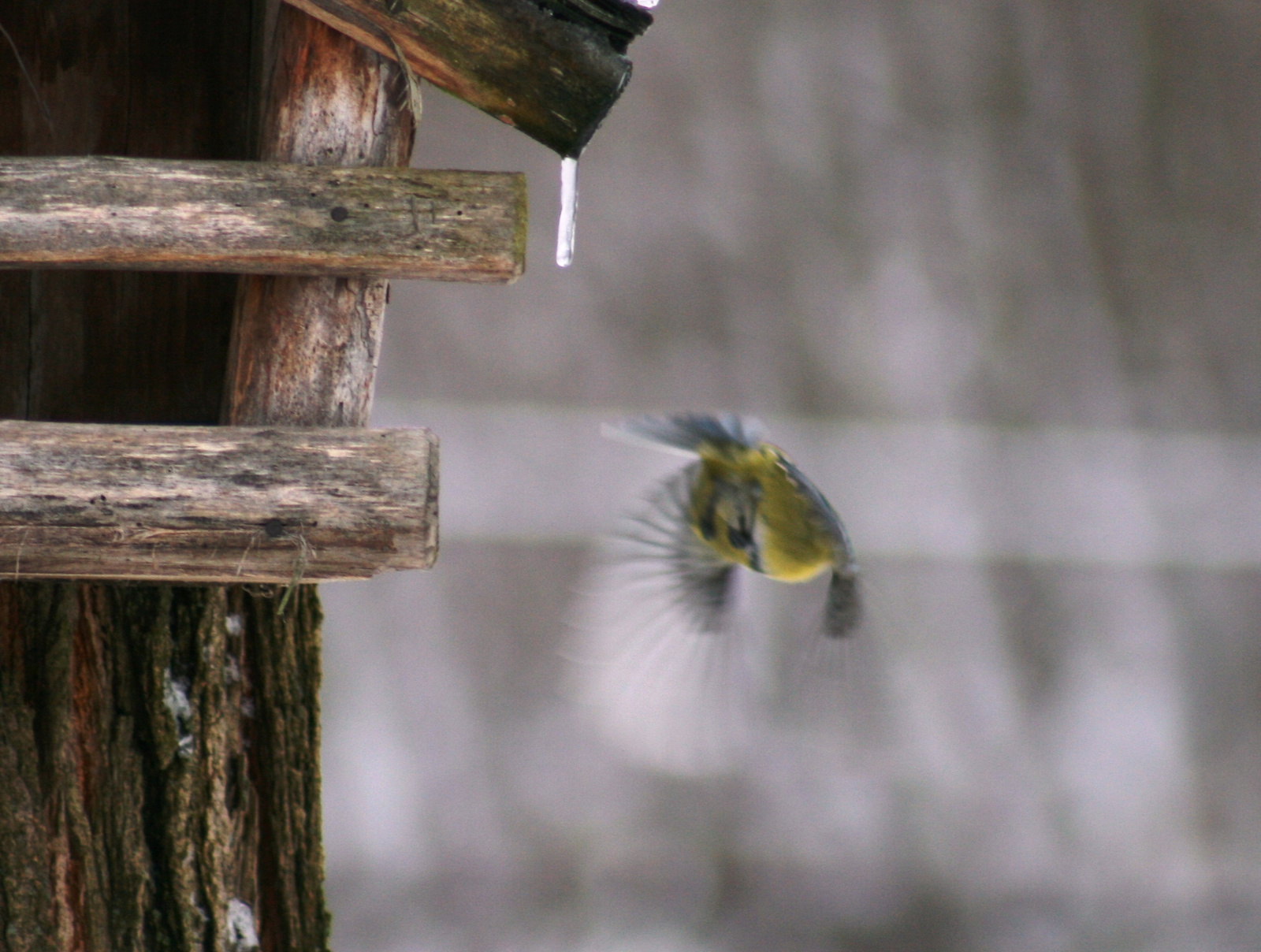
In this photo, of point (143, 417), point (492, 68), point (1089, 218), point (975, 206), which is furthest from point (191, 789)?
point (1089, 218)

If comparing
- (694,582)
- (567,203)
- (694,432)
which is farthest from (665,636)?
(567,203)

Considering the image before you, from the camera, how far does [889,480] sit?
78.0 inches

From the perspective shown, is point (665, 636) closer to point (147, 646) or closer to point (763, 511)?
point (763, 511)

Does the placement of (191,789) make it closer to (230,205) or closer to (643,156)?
(230,205)

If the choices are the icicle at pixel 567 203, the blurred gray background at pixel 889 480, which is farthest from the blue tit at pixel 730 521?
the blurred gray background at pixel 889 480

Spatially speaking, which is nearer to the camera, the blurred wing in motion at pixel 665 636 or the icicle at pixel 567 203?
the icicle at pixel 567 203

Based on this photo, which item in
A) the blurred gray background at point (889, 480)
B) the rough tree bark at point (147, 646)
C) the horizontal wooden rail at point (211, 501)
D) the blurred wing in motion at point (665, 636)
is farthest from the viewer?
the blurred gray background at point (889, 480)

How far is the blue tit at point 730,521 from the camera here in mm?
921

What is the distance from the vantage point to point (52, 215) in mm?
722

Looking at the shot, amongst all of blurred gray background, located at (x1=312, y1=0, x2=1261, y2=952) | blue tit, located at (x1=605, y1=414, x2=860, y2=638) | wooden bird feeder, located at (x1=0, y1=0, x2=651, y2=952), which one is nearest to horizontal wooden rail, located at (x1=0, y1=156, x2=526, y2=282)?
wooden bird feeder, located at (x1=0, y1=0, x2=651, y2=952)

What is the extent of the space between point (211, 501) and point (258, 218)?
157 mm

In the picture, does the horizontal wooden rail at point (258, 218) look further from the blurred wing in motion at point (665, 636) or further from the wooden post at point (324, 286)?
the blurred wing in motion at point (665, 636)

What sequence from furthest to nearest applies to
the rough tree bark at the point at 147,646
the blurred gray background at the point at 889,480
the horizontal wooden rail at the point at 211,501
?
the blurred gray background at the point at 889,480 < the rough tree bark at the point at 147,646 < the horizontal wooden rail at the point at 211,501

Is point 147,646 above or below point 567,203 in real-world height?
below
